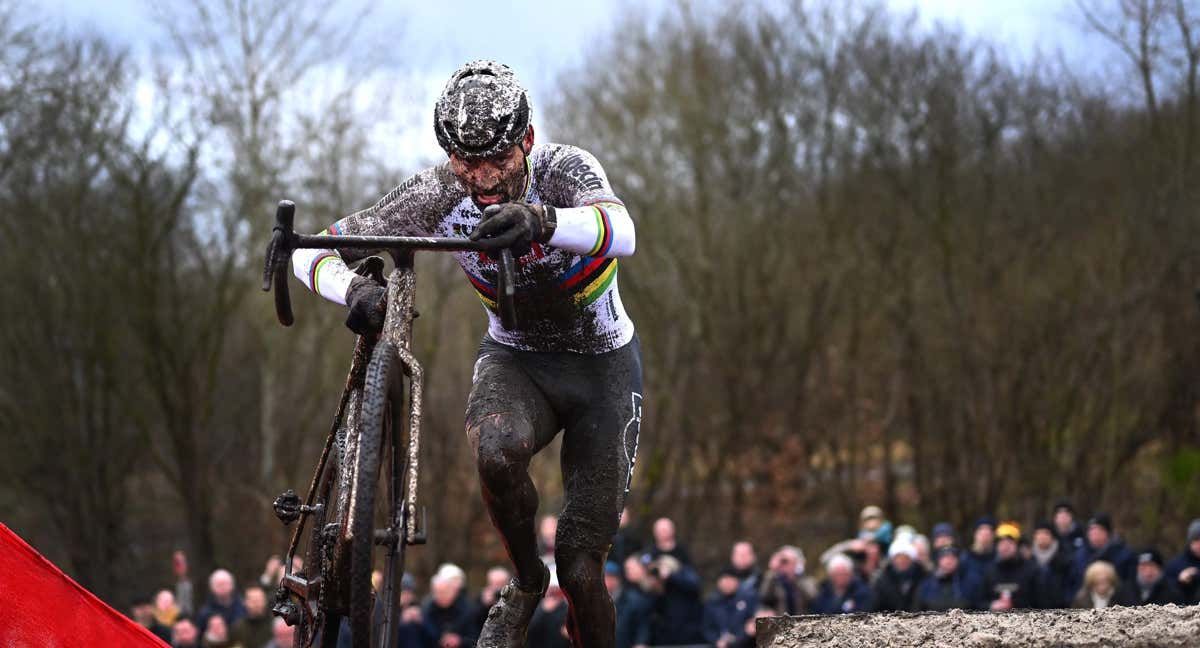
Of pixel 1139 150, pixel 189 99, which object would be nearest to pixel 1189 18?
pixel 1139 150

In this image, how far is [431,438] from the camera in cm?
2558

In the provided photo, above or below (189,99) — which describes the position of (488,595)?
below

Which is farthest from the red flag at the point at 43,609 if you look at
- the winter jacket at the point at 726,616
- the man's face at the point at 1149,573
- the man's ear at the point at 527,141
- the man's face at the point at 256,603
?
the man's face at the point at 1149,573

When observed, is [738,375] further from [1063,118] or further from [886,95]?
[1063,118]

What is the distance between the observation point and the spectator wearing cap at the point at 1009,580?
13000mm

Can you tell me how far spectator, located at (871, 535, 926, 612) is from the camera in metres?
13.2

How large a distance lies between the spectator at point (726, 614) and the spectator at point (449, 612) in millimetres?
2077

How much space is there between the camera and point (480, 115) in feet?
19.3

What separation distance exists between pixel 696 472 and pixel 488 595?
14987 mm

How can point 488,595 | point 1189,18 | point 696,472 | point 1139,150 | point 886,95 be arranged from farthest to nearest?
point 696,472
point 886,95
point 1139,150
point 1189,18
point 488,595

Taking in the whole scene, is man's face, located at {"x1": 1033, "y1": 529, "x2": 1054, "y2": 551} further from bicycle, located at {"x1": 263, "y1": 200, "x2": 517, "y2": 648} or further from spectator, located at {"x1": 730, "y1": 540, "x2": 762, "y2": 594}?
bicycle, located at {"x1": 263, "y1": 200, "x2": 517, "y2": 648}

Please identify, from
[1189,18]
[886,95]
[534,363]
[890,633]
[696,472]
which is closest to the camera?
[890,633]

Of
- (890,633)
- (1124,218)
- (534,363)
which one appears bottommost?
(890,633)

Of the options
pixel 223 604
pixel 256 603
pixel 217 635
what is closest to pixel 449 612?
pixel 256 603
